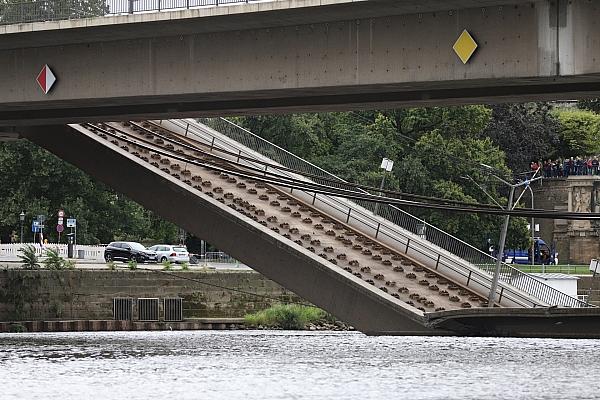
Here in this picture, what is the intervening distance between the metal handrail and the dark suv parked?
2605 cm

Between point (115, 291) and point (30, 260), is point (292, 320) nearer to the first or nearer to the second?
point (115, 291)

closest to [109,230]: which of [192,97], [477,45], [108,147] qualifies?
[108,147]

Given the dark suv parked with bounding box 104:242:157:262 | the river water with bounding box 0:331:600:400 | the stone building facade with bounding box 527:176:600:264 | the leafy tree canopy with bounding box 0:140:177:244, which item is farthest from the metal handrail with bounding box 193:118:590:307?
the stone building facade with bounding box 527:176:600:264

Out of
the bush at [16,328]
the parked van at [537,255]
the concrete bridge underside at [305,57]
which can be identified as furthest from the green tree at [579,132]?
the concrete bridge underside at [305,57]

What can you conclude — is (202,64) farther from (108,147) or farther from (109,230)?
(109,230)

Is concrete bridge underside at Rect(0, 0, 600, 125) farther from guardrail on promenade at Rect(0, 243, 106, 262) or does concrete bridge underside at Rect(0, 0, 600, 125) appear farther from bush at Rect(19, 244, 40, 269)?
guardrail on promenade at Rect(0, 243, 106, 262)

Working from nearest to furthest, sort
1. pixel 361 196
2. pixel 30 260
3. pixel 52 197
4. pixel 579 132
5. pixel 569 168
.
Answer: pixel 361 196, pixel 30 260, pixel 52 197, pixel 569 168, pixel 579 132

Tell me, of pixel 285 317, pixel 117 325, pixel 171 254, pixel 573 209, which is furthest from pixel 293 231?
pixel 573 209

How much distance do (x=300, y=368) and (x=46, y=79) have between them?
10.5 m

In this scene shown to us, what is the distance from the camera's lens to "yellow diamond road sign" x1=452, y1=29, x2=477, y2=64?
33156 mm

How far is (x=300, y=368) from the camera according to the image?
3850 centimetres

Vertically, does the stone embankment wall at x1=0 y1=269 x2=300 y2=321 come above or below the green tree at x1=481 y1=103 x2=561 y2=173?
below

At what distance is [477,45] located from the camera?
3316 centimetres

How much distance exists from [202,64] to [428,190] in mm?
51806
